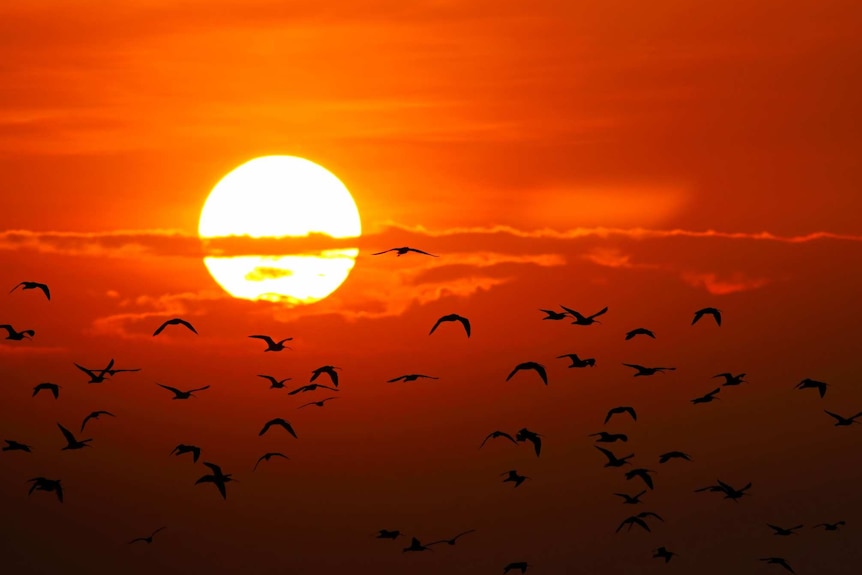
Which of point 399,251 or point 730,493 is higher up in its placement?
point 399,251

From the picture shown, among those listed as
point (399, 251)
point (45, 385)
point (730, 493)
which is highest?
point (399, 251)

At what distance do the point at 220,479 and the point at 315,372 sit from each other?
906 cm

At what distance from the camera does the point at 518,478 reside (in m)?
107

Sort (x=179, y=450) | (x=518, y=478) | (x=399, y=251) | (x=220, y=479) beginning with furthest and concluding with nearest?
(x=518, y=478) < (x=179, y=450) < (x=220, y=479) < (x=399, y=251)

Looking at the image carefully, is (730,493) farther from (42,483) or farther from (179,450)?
(42,483)

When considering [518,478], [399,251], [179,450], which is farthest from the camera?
[518,478]

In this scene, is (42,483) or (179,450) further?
(179,450)

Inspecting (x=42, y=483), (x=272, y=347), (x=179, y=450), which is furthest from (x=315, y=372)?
(x=42, y=483)

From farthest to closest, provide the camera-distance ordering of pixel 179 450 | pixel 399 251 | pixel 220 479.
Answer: pixel 179 450, pixel 220 479, pixel 399 251

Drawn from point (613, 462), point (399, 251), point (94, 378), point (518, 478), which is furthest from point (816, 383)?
point (94, 378)

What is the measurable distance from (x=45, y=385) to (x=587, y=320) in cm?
3526

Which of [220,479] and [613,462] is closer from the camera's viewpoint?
[220,479]

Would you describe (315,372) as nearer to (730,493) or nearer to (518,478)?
(518,478)

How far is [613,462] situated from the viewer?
334ft
